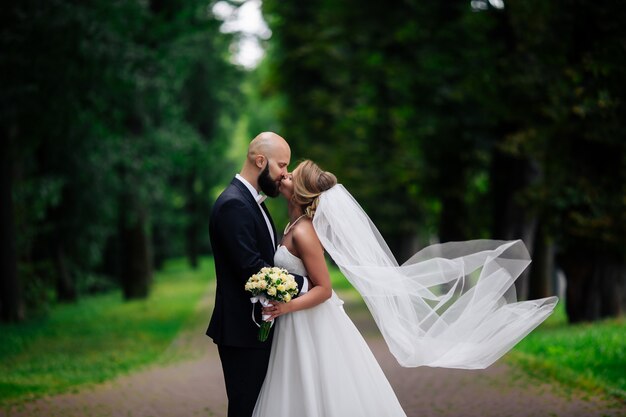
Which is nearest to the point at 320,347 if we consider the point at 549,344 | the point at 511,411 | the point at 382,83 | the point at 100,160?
the point at 511,411

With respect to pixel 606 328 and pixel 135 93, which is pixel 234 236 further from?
pixel 135 93

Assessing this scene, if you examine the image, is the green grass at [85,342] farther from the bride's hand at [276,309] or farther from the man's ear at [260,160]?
the man's ear at [260,160]

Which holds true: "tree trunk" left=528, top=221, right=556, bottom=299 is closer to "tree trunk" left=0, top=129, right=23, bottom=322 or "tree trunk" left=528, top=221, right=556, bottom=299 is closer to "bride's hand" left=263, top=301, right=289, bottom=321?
"tree trunk" left=0, top=129, right=23, bottom=322

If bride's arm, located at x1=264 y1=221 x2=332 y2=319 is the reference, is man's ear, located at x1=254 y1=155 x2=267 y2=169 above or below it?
above

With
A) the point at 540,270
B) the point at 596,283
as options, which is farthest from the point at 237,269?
the point at 540,270

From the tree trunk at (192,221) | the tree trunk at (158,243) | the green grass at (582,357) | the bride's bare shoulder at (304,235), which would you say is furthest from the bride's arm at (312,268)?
the tree trunk at (158,243)

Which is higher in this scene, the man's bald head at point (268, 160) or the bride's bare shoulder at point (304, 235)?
the man's bald head at point (268, 160)

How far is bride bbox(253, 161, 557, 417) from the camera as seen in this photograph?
573cm

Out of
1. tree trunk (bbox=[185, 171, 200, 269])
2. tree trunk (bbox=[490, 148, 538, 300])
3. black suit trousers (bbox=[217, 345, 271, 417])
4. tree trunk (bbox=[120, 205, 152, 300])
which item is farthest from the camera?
tree trunk (bbox=[185, 171, 200, 269])

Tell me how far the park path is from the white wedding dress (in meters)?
2.95

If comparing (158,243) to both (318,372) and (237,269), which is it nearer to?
(318,372)

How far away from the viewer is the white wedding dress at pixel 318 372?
5711mm

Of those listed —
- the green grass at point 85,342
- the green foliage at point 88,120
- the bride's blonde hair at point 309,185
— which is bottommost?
the green grass at point 85,342

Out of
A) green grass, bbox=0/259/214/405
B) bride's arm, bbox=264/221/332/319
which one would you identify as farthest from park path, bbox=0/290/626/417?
bride's arm, bbox=264/221/332/319
